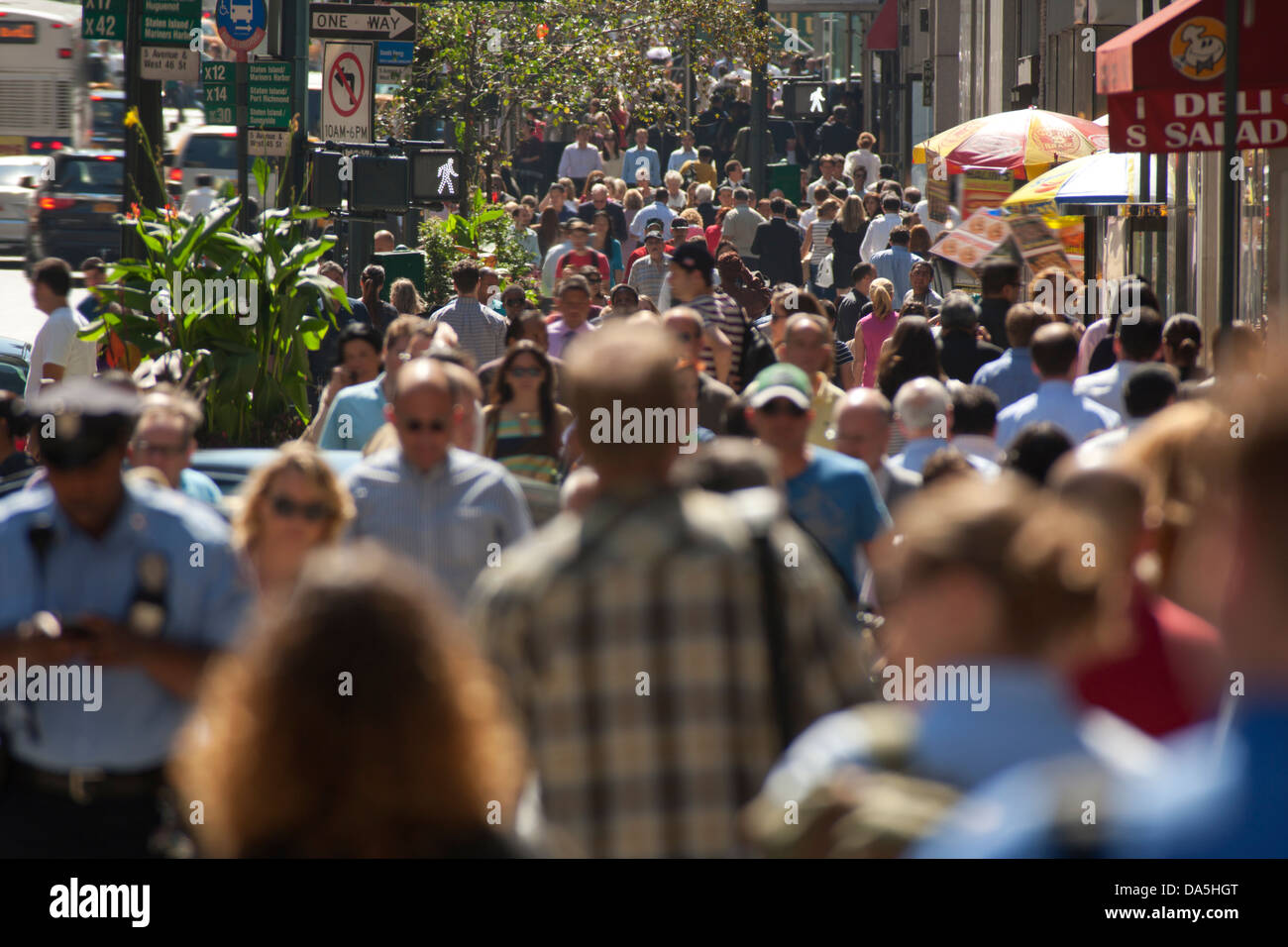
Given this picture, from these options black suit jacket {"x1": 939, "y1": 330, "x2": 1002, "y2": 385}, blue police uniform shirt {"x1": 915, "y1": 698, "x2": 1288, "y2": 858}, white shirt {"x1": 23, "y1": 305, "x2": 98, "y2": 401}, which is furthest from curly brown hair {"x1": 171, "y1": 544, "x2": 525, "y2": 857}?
white shirt {"x1": 23, "y1": 305, "x2": 98, "y2": 401}

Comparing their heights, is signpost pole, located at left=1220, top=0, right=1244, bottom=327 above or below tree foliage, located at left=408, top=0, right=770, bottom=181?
below

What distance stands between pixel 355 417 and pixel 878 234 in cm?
1190

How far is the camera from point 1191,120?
11.5 metres

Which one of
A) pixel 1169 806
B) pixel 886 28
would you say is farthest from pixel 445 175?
pixel 886 28

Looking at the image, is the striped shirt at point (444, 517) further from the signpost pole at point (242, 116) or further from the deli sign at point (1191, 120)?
the signpost pole at point (242, 116)

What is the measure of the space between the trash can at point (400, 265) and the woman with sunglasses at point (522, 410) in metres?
8.89

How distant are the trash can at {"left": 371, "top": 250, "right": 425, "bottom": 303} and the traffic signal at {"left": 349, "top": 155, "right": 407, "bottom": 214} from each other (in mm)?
480

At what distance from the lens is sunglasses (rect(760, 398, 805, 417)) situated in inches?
259

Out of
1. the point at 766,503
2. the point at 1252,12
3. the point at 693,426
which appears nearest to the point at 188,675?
the point at 766,503

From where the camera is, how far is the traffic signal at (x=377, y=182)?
54.6ft

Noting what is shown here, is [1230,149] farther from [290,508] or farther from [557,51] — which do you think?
[557,51]

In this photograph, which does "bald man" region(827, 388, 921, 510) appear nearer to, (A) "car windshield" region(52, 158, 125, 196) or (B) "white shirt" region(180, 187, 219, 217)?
(B) "white shirt" region(180, 187, 219, 217)
